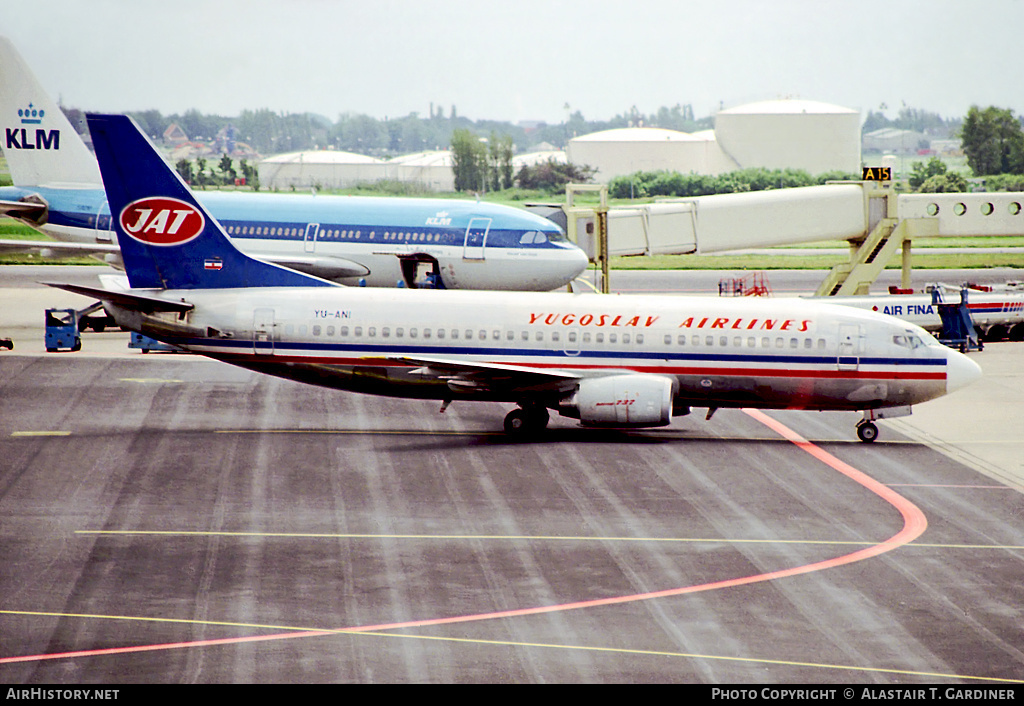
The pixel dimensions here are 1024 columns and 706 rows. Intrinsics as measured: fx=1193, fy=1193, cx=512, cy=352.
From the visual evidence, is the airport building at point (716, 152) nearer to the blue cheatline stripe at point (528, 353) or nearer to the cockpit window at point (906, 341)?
the blue cheatline stripe at point (528, 353)

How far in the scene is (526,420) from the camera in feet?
109

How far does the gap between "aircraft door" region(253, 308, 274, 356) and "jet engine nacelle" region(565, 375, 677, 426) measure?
28.9 ft

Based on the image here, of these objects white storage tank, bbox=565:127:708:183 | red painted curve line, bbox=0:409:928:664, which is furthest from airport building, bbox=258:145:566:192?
red painted curve line, bbox=0:409:928:664

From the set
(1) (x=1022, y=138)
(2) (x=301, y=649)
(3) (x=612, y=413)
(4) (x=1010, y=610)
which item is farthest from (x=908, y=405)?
(1) (x=1022, y=138)

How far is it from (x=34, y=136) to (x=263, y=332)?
96.2 ft

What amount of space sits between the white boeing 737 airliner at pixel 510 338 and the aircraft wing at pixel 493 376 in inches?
2.0

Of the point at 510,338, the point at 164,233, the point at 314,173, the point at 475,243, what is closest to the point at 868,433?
the point at 510,338

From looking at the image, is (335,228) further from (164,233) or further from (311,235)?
(164,233)

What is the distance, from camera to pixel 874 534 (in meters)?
25.0

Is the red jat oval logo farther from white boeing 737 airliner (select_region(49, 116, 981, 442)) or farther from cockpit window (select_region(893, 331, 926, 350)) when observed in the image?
cockpit window (select_region(893, 331, 926, 350))

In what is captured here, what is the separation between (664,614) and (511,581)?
10.0 feet

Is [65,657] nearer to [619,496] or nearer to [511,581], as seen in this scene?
[511,581]

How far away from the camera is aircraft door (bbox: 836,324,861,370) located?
32500mm

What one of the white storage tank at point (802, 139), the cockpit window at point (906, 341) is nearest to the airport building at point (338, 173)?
the white storage tank at point (802, 139)
